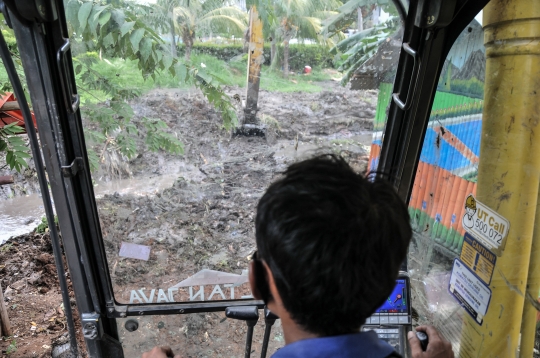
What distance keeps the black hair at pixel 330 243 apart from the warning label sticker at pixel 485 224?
2.24ft

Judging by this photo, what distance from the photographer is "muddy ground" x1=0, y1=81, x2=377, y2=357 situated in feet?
4.98

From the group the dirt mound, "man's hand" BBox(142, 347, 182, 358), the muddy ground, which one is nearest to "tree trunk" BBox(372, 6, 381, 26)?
the muddy ground

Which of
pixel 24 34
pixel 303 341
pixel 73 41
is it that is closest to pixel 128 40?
pixel 73 41

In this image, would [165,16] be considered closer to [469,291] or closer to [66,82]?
[66,82]

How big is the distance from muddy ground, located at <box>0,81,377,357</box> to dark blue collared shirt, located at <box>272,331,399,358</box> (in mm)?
887

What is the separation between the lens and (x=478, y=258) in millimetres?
1366

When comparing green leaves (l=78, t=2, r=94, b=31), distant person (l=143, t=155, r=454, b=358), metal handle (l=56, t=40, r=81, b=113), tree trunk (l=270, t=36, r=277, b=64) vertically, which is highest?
green leaves (l=78, t=2, r=94, b=31)

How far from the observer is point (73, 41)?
1.30 meters

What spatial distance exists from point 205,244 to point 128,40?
0.84 m

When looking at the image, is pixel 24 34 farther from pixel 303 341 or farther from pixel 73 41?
pixel 303 341

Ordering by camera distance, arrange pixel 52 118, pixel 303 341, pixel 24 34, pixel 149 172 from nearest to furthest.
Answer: pixel 303 341
pixel 24 34
pixel 52 118
pixel 149 172

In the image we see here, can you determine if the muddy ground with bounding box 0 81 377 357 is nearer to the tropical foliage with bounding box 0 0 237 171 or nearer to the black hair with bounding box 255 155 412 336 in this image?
the tropical foliage with bounding box 0 0 237 171

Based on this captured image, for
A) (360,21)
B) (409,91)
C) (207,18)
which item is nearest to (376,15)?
(360,21)

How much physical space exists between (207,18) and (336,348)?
1.14 meters
